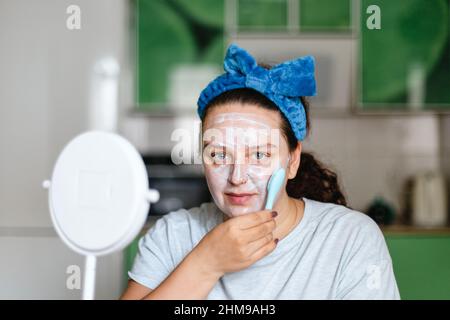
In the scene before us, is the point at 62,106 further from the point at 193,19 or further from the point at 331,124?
the point at 331,124

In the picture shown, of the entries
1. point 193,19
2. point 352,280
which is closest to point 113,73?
point 193,19

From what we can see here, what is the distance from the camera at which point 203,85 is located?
163 centimetres

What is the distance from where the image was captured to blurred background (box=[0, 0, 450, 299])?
1.36m

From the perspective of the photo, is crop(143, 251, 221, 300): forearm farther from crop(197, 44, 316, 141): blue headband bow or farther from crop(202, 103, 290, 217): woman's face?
crop(197, 44, 316, 141): blue headband bow

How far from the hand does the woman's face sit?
0.15 feet

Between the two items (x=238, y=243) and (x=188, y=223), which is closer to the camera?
(x=238, y=243)

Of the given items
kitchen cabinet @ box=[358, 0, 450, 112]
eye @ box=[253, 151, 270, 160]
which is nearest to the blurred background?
kitchen cabinet @ box=[358, 0, 450, 112]

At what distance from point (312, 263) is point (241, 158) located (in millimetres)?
154

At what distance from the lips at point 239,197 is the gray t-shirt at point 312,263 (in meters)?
0.09

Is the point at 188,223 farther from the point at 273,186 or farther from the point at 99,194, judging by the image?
the point at 99,194

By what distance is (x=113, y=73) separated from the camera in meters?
1.54

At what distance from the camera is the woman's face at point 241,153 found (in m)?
0.58

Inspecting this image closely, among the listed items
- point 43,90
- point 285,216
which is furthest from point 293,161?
point 43,90

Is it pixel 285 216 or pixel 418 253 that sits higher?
pixel 285 216
